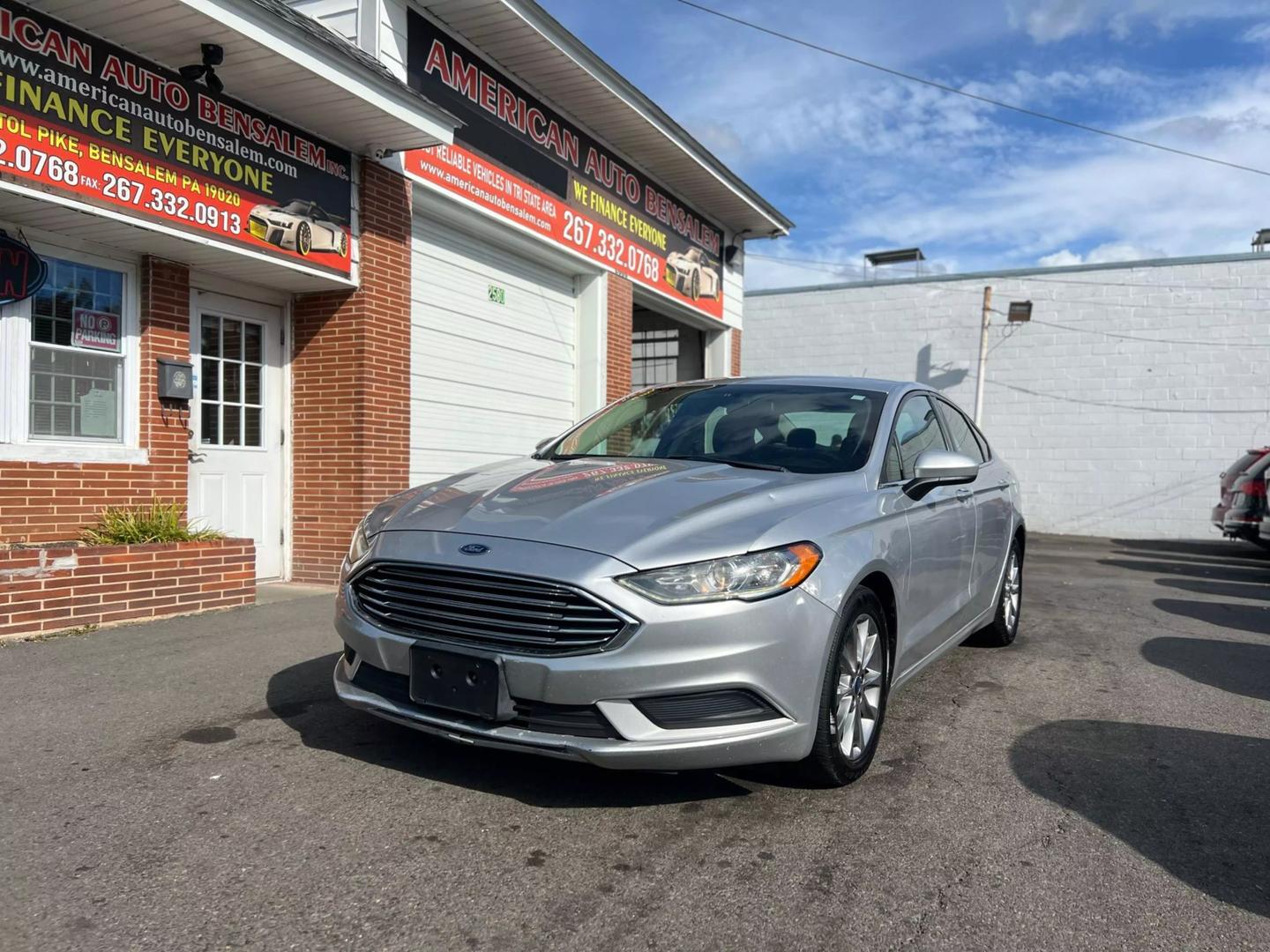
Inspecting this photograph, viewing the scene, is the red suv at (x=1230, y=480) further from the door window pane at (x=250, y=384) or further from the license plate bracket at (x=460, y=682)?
the license plate bracket at (x=460, y=682)

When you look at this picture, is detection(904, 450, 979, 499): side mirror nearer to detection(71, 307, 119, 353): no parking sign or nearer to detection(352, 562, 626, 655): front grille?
detection(352, 562, 626, 655): front grille

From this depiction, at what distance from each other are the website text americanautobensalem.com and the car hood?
3779 mm

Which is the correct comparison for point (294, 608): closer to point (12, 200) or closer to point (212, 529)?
point (212, 529)

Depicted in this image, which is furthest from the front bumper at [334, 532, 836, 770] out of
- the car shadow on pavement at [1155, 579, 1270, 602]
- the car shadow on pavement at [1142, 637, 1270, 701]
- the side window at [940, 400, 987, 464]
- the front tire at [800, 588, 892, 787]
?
the car shadow on pavement at [1155, 579, 1270, 602]

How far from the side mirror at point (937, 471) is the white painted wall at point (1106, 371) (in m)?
16.5

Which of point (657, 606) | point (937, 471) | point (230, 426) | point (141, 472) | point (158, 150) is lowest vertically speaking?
point (657, 606)

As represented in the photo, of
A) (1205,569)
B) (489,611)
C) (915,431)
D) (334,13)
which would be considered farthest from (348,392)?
(1205,569)

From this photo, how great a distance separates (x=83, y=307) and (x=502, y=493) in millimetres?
4469

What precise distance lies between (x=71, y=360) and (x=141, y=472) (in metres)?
0.87

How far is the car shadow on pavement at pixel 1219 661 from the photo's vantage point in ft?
18.1

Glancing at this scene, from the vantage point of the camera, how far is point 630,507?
3410 millimetres

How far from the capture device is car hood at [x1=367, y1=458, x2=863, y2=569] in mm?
3164

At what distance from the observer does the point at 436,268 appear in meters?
9.27

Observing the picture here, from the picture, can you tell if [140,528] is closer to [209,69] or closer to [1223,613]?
[209,69]
